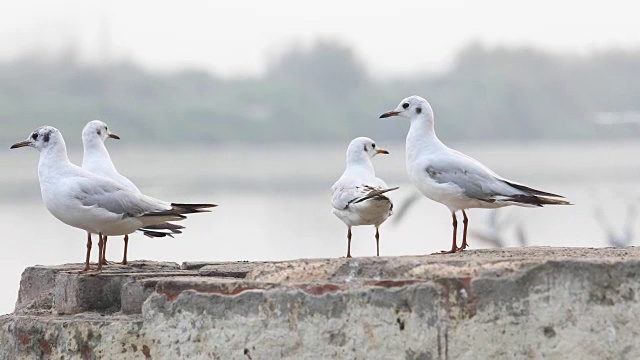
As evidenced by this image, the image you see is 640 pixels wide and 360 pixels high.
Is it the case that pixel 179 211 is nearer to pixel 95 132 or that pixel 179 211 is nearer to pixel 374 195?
pixel 374 195

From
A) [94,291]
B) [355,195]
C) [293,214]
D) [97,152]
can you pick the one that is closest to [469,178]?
[355,195]

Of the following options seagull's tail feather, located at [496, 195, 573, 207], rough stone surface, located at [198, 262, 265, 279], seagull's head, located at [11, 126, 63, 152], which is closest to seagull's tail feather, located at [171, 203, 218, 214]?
rough stone surface, located at [198, 262, 265, 279]

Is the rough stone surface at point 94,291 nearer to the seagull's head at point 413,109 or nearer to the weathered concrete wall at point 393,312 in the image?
the weathered concrete wall at point 393,312

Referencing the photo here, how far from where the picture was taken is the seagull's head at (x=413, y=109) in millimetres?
7754

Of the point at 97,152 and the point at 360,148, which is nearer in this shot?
the point at 97,152

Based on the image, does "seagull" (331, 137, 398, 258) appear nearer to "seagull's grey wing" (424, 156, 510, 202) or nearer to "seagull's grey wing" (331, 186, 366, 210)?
"seagull's grey wing" (331, 186, 366, 210)

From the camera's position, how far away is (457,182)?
23.9 feet

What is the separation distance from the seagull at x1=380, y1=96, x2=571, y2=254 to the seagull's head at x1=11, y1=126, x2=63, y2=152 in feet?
6.34

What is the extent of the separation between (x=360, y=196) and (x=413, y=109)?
58 cm

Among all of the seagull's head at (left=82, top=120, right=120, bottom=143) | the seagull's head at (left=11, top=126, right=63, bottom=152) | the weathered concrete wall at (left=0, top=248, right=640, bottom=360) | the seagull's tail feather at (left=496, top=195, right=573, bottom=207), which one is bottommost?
the weathered concrete wall at (left=0, top=248, right=640, bottom=360)

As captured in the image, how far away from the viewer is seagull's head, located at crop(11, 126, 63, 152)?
686 centimetres

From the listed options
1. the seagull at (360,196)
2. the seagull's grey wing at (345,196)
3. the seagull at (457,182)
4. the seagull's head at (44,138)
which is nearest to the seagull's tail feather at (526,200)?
the seagull at (457,182)

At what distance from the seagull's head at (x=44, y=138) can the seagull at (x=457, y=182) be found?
193 centimetres

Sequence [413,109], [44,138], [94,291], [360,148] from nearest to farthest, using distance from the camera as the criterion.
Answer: [94,291], [44,138], [413,109], [360,148]
